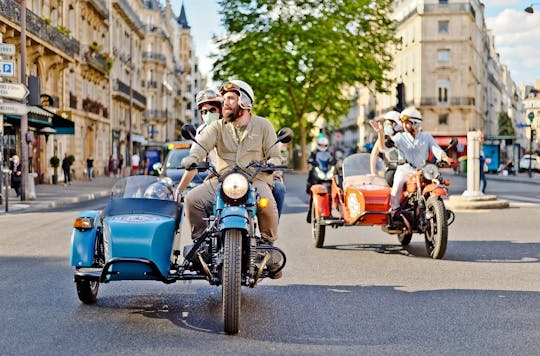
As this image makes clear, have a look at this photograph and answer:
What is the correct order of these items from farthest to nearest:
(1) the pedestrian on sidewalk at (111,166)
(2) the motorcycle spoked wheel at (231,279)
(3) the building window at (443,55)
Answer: (3) the building window at (443,55)
(1) the pedestrian on sidewalk at (111,166)
(2) the motorcycle spoked wheel at (231,279)

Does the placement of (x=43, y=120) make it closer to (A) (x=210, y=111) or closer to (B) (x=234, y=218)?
(A) (x=210, y=111)

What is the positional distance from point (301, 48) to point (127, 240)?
42.2 m

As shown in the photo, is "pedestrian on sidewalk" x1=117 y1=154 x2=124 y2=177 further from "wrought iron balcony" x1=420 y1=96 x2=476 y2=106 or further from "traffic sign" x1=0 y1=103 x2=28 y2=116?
"wrought iron balcony" x1=420 y1=96 x2=476 y2=106

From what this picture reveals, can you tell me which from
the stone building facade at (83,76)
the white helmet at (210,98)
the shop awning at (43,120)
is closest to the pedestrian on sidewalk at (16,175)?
the stone building facade at (83,76)

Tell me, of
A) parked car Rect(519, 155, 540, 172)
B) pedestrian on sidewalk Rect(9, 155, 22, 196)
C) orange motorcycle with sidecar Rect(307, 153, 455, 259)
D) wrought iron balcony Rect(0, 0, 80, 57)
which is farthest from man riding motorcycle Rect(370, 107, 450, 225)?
parked car Rect(519, 155, 540, 172)

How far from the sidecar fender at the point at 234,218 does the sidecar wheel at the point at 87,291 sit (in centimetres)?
141

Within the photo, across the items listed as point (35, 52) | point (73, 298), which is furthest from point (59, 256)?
point (35, 52)

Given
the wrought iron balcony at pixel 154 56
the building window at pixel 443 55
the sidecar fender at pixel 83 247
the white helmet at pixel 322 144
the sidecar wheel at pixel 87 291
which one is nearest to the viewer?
the sidecar fender at pixel 83 247

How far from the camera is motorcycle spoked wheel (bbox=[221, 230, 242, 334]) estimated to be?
5242mm

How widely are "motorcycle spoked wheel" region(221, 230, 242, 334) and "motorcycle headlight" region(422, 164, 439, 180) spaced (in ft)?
15.5

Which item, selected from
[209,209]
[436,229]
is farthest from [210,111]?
[436,229]

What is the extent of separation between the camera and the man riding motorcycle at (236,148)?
6184 mm

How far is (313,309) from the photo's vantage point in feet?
20.9

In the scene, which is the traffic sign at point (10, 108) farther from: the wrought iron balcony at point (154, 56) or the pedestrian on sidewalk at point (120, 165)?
the wrought iron balcony at point (154, 56)
